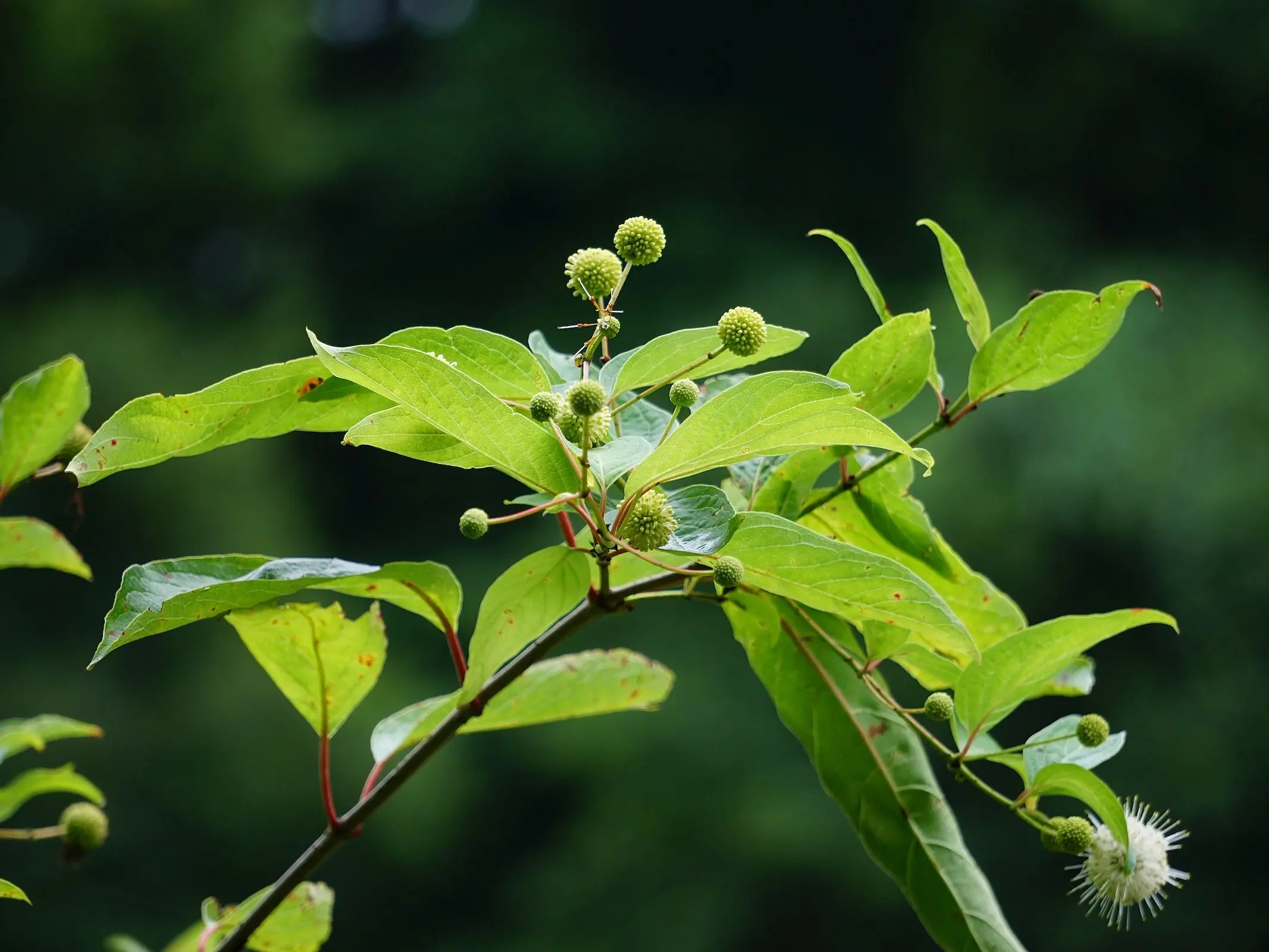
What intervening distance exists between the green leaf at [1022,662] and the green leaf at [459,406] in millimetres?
263

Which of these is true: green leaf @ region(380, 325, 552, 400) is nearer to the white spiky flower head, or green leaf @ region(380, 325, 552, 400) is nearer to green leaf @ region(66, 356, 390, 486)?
green leaf @ region(66, 356, 390, 486)

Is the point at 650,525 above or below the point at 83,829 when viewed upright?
above

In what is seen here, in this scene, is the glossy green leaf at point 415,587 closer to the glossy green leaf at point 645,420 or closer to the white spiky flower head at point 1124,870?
the glossy green leaf at point 645,420

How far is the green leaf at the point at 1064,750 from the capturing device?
0.67 m

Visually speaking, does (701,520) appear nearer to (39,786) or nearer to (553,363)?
(553,363)

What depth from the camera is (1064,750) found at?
688mm

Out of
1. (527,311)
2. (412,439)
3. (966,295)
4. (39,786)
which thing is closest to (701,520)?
(412,439)

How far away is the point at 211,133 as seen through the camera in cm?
618

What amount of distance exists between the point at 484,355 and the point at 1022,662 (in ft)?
1.07

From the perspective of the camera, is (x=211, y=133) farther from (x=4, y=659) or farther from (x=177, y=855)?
(x=177, y=855)

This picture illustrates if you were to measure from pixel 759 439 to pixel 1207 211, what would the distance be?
5755 millimetres

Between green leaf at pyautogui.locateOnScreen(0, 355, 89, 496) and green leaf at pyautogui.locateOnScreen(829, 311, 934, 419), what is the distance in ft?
1.56

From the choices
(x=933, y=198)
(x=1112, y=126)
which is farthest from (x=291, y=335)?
(x=1112, y=126)

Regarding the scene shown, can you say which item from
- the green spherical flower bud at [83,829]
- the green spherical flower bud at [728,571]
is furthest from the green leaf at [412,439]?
the green spherical flower bud at [83,829]
